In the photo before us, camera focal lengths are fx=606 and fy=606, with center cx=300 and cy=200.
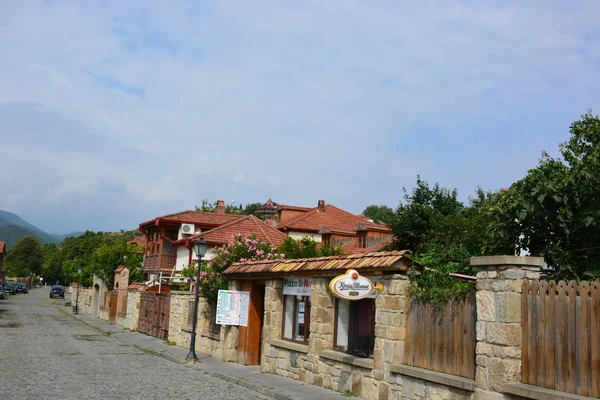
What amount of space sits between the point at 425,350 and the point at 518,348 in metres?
2.23

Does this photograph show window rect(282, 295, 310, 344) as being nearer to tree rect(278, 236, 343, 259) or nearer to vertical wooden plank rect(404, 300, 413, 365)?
vertical wooden plank rect(404, 300, 413, 365)

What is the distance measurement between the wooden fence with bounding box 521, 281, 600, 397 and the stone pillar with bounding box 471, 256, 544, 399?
4.4 inches

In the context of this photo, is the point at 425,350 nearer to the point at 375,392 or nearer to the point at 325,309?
the point at 375,392

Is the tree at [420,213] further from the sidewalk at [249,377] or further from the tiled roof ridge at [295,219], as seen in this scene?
the tiled roof ridge at [295,219]

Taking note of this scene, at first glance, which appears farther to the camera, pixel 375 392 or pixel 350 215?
pixel 350 215

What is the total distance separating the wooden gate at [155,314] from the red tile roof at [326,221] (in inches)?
736

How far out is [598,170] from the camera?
13602 mm

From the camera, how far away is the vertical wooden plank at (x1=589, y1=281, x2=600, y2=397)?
Answer: 285 inches

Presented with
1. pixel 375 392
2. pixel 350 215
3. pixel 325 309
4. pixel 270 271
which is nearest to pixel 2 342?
pixel 270 271

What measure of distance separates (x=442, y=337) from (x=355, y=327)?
302 cm

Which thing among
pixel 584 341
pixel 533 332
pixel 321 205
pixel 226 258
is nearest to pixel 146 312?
pixel 226 258

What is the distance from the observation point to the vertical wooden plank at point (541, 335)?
805cm

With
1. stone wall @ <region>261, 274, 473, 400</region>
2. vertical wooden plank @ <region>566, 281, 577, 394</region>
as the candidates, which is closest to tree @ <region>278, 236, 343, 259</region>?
stone wall @ <region>261, 274, 473, 400</region>

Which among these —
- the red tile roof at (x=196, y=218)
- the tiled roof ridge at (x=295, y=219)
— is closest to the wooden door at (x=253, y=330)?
the red tile roof at (x=196, y=218)
